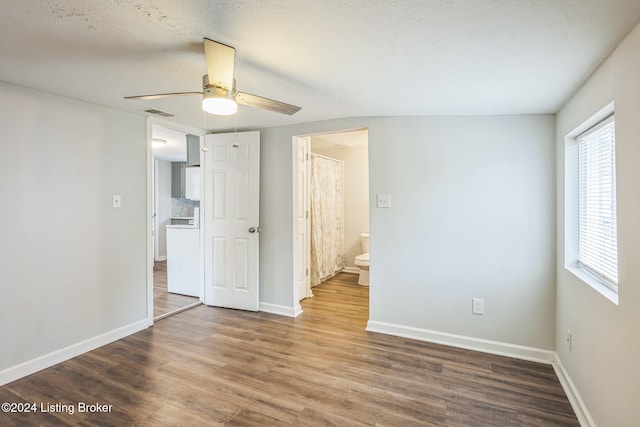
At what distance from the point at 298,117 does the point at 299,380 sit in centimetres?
231

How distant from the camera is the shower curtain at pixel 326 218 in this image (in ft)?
15.3

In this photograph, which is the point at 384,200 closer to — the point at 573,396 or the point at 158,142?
the point at 573,396

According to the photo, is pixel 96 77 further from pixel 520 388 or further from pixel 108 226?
pixel 520 388

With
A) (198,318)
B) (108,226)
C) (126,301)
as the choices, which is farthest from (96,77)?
(198,318)

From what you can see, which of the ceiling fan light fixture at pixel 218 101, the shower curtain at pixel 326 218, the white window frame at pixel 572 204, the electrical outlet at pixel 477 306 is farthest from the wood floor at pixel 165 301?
the white window frame at pixel 572 204

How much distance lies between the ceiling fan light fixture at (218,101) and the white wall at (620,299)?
1.86 m

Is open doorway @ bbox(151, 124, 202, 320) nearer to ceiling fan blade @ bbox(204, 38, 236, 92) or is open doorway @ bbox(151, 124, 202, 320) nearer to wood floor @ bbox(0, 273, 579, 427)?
wood floor @ bbox(0, 273, 579, 427)

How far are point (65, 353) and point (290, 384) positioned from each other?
1.86 m

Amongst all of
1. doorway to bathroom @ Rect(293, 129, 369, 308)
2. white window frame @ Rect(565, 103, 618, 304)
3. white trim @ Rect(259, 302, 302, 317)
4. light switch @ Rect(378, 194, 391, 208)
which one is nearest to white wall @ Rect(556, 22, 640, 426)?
white window frame @ Rect(565, 103, 618, 304)

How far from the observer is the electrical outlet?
9.26ft

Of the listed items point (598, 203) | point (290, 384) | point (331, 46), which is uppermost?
point (331, 46)

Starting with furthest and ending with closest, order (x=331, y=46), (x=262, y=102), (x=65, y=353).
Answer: (x=65, y=353), (x=262, y=102), (x=331, y=46)

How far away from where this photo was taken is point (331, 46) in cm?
167

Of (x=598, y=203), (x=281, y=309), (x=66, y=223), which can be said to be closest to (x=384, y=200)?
(x=598, y=203)
